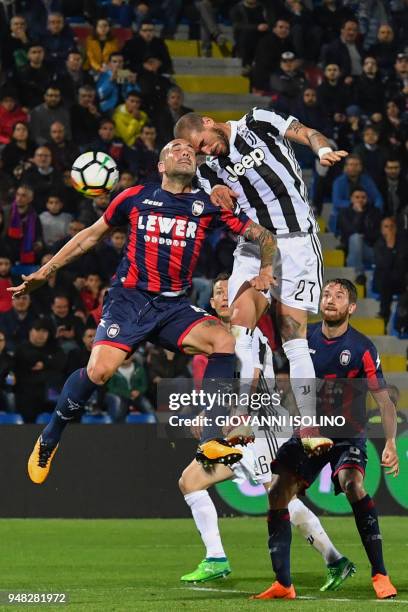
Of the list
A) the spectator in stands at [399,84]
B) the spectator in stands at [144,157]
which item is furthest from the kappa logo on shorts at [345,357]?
the spectator in stands at [399,84]

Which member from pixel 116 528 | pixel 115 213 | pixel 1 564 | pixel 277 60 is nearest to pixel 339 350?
pixel 115 213

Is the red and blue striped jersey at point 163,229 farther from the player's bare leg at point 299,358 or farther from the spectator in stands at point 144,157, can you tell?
the spectator in stands at point 144,157

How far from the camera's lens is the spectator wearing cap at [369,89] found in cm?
2200

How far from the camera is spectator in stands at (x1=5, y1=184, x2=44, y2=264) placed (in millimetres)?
17812

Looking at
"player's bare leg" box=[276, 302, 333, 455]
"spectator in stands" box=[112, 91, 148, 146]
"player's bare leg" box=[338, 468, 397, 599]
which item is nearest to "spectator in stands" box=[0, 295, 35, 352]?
"spectator in stands" box=[112, 91, 148, 146]

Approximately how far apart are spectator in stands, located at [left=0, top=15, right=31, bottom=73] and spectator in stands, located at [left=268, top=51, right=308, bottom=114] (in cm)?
369

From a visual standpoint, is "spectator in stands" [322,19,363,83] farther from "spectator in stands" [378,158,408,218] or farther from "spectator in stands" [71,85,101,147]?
"spectator in stands" [71,85,101,147]

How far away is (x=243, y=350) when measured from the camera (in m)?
10.7

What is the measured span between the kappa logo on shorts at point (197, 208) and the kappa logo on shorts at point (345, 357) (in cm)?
137

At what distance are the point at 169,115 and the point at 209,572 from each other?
10.7 metres

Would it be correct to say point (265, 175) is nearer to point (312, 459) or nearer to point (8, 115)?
point (312, 459)

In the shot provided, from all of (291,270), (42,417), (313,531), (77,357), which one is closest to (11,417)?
(42,417)

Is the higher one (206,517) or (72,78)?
(72,78)

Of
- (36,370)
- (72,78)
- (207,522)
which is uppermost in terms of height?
(72,78)
